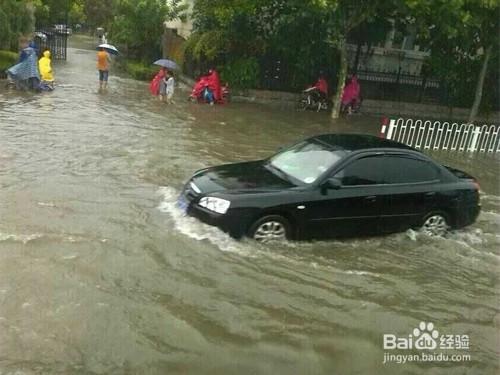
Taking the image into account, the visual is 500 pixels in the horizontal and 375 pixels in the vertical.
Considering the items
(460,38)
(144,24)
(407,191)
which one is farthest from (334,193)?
(144,24)

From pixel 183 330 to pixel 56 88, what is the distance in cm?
1572

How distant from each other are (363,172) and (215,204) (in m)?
2.09

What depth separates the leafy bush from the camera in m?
19.7

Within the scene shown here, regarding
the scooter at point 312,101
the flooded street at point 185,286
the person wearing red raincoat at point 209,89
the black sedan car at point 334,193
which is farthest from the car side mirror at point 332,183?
the scooter at point 312,101

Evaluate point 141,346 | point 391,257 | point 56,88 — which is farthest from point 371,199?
point 56,88

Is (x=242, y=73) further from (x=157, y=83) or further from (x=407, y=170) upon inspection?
(x=407, y=170)

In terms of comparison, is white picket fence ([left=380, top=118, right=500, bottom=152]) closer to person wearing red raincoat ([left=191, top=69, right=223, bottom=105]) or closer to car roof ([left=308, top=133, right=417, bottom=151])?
person wearing red raincoat ([left=191, top=69, right=223, bottom=105])

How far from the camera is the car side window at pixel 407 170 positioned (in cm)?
782

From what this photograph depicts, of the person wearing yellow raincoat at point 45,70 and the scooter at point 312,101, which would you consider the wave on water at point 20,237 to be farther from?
the scooter at point 312,101

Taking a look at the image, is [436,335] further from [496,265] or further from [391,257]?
[496,265]

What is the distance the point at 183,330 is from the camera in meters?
5.17

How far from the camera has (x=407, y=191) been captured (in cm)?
784

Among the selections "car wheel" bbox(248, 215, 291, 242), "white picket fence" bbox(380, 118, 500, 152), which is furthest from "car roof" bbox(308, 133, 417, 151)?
"white picket fence" bbox(380, 118, 500, 152)

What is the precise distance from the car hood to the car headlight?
0.14 m
